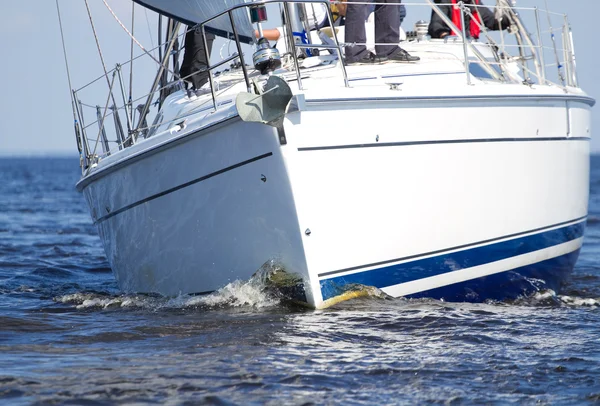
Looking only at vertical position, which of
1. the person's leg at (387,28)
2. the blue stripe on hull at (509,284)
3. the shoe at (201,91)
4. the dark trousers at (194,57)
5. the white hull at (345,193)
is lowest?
the blue stripe on hull at (509,284)

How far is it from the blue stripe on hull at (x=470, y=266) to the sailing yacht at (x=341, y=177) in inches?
0.5

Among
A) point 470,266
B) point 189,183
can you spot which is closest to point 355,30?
point 189,183

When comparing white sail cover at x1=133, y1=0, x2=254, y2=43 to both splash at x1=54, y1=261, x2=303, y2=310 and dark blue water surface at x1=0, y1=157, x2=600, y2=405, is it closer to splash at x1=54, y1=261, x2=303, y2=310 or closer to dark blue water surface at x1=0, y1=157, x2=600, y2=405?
splash at x1=54, y1=261, x2=303, y2=310

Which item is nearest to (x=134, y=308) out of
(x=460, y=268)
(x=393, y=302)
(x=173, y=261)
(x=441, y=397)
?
(x=173, y=261)

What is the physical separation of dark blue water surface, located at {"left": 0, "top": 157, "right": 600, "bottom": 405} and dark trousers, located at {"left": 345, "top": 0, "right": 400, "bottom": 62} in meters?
2.03

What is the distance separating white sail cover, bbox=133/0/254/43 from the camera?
652 centimetres

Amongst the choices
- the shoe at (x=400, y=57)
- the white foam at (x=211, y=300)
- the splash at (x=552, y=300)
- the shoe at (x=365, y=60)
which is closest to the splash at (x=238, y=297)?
the white foam at (x=211, y=300)

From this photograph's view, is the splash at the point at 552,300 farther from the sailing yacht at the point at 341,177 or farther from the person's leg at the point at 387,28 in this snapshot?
the person's leg at the point at 387,28

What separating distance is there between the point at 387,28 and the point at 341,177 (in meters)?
1.76

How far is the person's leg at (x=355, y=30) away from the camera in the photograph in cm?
671

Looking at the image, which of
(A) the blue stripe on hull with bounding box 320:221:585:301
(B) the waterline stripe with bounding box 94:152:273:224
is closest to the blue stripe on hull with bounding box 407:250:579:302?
(A) the blue stripe on hull with bounding box 320:221:585:301

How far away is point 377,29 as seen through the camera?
23.0 ft

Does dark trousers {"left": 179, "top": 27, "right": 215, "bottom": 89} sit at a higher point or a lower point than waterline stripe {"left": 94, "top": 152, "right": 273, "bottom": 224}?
higher

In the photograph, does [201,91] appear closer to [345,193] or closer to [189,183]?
[189,183]
